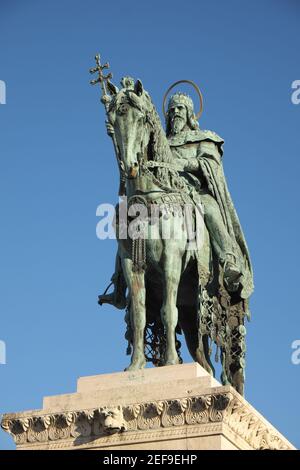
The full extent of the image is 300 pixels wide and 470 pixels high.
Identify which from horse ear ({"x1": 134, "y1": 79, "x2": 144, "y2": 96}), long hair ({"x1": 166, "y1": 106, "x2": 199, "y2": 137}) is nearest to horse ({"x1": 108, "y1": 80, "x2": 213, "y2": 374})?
horse ear ({"x1": 134, "y1": 79, "x2": 144, "y2": 96})

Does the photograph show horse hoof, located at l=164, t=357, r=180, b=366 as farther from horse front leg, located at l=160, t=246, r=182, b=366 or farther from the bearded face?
the bearded face

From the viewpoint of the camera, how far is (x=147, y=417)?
19797 mm

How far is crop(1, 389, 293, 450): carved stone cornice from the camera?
19.4 m

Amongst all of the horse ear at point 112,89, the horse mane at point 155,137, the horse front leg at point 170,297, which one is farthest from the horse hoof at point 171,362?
the horse ear at point 112,89

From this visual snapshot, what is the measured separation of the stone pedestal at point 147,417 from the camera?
19406 millimetres

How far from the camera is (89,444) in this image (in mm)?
20062

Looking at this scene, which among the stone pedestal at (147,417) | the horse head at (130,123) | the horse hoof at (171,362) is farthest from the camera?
the horse head at (130,123)

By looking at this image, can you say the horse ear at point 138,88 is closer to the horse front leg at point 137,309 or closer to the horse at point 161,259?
the horse at point 161,259

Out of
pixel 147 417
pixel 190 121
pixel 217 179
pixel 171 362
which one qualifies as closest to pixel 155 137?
pixel 217 179

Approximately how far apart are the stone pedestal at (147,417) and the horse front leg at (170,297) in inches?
30.3

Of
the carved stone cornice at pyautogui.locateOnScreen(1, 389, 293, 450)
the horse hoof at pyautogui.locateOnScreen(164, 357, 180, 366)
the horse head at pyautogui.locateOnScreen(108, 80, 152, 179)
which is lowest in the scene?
the carved stone cornice at pyautogui.locateOnScreen(1, 389, 293, 450)

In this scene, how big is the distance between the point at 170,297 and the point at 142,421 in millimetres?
2391

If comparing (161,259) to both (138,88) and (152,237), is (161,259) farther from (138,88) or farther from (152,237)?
(138,88)

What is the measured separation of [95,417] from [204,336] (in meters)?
3.19
